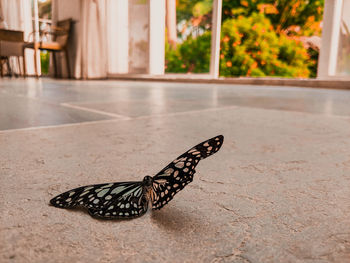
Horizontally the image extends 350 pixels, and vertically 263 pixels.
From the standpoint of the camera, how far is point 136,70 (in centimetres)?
646

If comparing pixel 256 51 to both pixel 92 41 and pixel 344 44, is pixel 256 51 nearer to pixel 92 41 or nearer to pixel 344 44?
pixel 344 44

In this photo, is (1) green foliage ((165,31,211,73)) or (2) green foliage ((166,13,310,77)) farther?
(1) green foliage ((165,31,211,73))

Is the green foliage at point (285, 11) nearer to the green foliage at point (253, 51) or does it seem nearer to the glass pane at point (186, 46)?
the green foliage at point (253, 51)

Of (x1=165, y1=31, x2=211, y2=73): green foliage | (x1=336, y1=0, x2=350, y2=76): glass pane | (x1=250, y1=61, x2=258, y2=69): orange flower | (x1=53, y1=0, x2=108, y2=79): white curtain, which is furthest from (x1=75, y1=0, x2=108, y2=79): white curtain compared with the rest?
(x1=336, y1=0, x2=350, y2=76): glass pane

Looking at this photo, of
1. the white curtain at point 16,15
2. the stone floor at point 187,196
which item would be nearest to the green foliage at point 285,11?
the white curtain at point 16,15

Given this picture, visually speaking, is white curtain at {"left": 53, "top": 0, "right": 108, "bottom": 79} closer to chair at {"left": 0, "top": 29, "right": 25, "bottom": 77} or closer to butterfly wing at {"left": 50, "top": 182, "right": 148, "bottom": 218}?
chair at {"left": 0, "top": 29, "right": 25, "bottom": 77}

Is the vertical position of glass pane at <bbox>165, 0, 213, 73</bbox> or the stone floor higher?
glass pane at <bbox>165, 0, 213, 73</bbox>

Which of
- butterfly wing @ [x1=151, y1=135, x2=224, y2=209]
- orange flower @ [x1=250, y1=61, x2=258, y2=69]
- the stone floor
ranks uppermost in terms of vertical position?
orange flower @ [x1=250, y1=61, x2=258, y2=69]

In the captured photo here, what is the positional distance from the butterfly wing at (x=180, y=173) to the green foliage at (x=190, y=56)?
23.9 ft

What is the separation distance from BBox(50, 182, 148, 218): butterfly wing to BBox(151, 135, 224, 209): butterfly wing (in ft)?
0.08

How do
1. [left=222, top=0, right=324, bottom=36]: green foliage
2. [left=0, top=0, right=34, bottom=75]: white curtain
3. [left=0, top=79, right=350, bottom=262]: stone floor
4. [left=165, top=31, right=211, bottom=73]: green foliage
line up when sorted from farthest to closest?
[left=0, top=0, right=34, bottom=75]: white curtain < [left=222, top=0, right=324, bottom=36]: green foliage < [left=165, top=31, right=211, bottom=73]: green foliage < [left=0, top=79, right=350, bottom=262]: stone floor

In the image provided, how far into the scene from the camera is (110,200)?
397 mm

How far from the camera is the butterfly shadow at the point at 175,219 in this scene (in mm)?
371

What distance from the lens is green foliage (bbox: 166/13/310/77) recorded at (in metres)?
6.76
